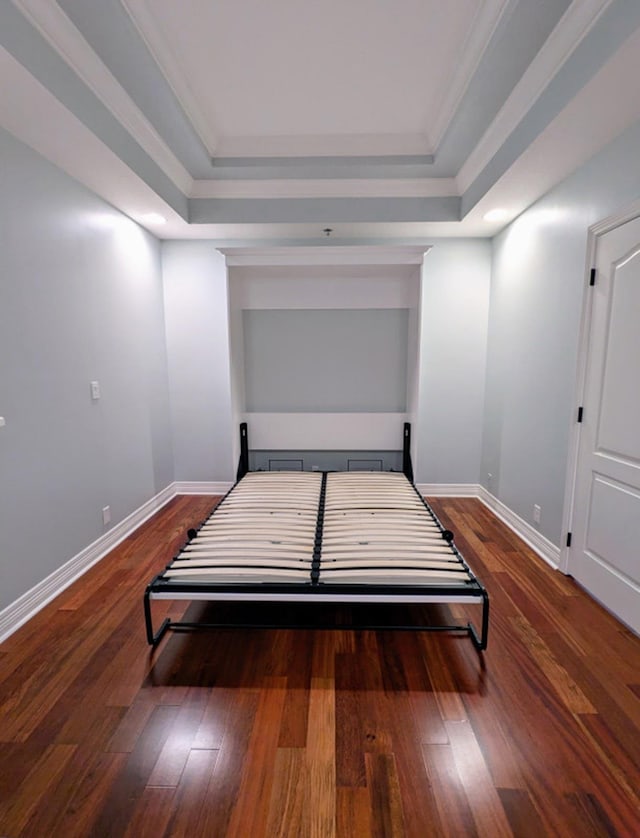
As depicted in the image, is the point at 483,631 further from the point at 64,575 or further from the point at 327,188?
the point at 327,188

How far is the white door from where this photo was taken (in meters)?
1.96

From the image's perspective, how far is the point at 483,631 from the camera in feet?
5.92

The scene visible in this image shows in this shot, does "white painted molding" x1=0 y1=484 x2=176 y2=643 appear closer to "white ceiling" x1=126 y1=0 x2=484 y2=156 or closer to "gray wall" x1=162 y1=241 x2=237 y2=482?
"gray wall" x1=162 y1=241 x2=237 y2=482

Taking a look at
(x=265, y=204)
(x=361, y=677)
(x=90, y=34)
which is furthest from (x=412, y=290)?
(x=361, y=677)

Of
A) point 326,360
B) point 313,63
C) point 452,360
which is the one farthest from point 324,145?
point 452,360

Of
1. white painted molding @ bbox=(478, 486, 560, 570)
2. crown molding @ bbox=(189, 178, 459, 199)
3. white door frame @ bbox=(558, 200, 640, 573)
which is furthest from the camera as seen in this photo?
crown molding @ bbox=(189, 178, 459, 199)

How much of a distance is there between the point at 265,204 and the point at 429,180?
51.6 inches

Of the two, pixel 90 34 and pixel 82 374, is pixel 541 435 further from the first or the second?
pixel 90 34

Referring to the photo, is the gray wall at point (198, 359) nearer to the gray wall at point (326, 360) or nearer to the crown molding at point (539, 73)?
the gray wall at point (326, 360)

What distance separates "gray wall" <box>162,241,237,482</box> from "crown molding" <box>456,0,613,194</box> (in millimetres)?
2336

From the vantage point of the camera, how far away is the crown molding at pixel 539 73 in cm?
157

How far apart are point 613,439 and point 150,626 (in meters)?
2.52

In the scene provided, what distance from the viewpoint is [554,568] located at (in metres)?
2.58

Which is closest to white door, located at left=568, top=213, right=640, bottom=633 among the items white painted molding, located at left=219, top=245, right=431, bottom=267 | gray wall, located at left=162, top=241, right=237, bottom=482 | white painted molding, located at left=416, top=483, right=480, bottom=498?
white painted molding, located at left=416, top=483, right=480, bottom=498
